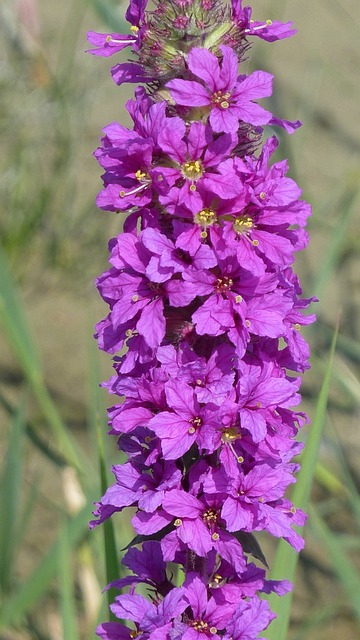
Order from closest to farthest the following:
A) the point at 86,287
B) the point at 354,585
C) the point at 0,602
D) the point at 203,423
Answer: the point at 203,423 < the point at 354,585 < the point at 0,602 < the point at 86,287

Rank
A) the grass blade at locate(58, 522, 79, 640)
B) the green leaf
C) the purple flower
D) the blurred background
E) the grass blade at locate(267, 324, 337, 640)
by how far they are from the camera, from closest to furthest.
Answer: the purple flower < the grass blade at locate(267, 324, 337, 640) < the grass blade at locate(58, 522, 79, 640) < the green leaf < the blurred background

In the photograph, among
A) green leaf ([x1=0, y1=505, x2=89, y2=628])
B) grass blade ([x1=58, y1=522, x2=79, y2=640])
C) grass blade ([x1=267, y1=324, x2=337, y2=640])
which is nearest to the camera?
grass blade ([x1=267, y1=324, x2=337, y2=640])

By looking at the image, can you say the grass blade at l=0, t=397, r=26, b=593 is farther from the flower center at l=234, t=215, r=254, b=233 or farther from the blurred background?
the flower center at l=234, t=215, r=254, b=233

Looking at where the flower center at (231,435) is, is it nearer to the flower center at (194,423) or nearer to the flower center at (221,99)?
the flower center at (194,423)

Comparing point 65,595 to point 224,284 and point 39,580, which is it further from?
point 224,284

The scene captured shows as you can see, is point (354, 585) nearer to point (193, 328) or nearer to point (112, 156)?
point (193, 328)

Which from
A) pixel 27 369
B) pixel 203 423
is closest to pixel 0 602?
pixel 27 369

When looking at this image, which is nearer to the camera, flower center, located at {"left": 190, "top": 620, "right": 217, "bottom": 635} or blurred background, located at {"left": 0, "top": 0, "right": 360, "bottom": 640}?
flower center, located at {"left": 190, "top": 620, "right": 217, "bottom": 635}

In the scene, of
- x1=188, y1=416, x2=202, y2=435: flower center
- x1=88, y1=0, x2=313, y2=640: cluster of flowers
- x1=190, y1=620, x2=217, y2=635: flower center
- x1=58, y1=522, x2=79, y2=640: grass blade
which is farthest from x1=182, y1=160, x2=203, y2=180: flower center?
x1=58, y1=522, x2=79, y2=640: grass blade

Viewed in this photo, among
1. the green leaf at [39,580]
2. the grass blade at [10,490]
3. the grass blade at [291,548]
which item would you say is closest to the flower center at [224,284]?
the grass blade at [291,548]
